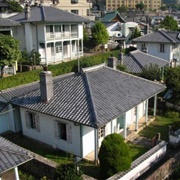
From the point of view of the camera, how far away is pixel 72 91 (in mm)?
20812

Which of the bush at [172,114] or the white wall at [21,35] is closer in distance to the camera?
the bush at [172,114]

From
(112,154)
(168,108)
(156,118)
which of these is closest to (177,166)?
(112,154)

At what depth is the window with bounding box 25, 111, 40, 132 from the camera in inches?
831

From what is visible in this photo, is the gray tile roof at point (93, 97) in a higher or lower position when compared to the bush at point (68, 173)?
higher

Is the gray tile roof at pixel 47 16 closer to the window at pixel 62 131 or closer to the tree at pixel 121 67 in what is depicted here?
the tree at pixel 121 67

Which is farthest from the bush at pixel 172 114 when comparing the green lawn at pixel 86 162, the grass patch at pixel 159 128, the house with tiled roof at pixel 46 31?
the house with tiled roof at pixel 46 31

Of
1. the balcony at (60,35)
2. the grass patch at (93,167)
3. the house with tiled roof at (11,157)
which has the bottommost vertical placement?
the grass patch at (93,167)

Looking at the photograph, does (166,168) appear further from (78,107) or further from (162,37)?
(162,37)

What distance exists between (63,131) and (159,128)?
347 inches

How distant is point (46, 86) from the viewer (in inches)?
789

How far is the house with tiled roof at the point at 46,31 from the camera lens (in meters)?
43.2

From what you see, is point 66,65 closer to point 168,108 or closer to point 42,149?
point 168,108

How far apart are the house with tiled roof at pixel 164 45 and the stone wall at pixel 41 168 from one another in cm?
3392

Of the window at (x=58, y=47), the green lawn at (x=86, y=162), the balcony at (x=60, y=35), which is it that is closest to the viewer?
the green lawn at (x=86, y=162)
